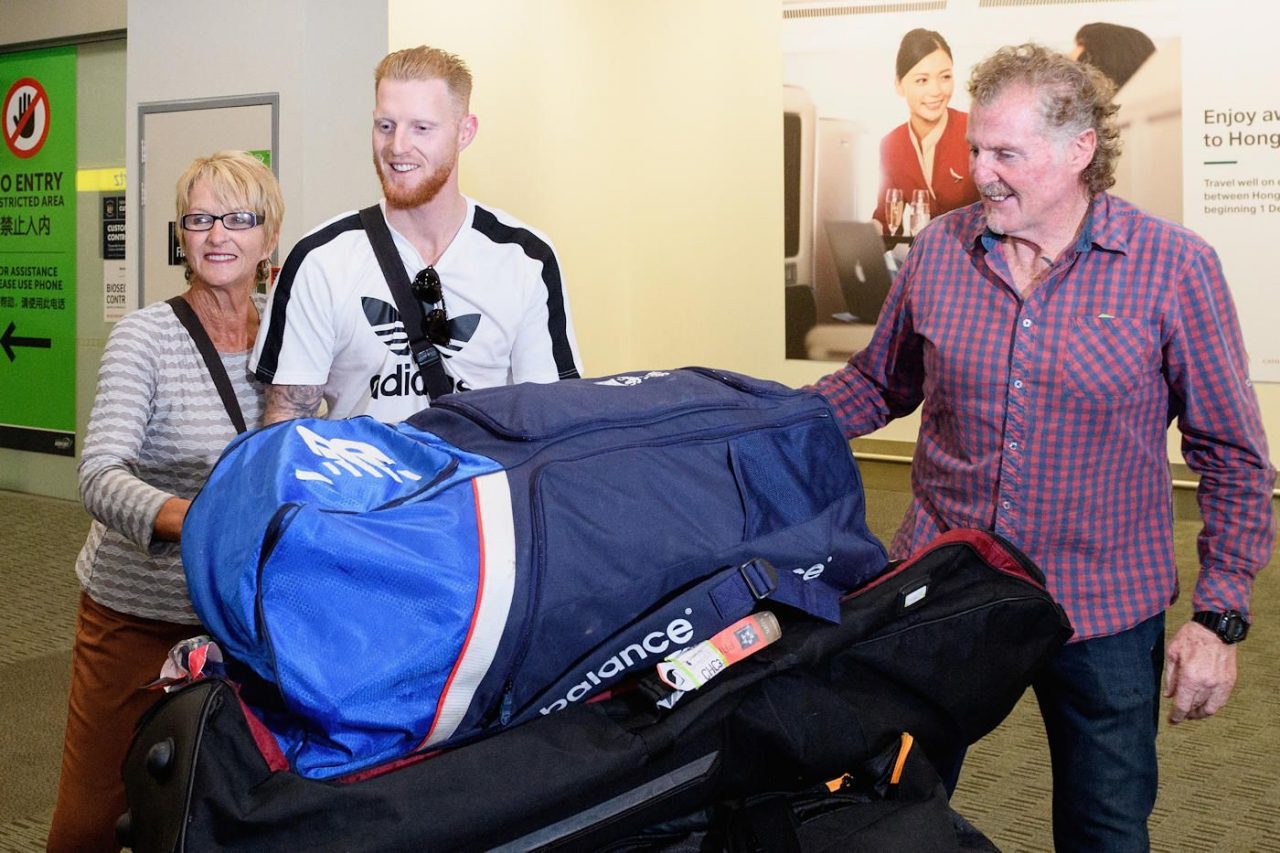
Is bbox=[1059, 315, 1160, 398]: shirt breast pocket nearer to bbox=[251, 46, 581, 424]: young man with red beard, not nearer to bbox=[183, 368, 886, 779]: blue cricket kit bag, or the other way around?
bbox=[183, 368, 886, 779]: blue cricket kit bag

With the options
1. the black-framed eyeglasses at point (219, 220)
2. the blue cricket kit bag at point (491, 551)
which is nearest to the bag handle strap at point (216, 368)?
the black-framed eyeglasses at point (219, 220)

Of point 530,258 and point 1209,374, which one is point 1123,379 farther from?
point 530,258

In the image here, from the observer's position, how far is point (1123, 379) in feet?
5.63

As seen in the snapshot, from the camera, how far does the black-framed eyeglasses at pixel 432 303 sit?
194 cm

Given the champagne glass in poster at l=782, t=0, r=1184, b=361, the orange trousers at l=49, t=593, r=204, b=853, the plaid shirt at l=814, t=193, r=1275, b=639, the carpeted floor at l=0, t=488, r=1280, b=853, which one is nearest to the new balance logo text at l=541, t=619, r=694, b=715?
the plaid shirt at l=814, t=193, r=1275, b=639

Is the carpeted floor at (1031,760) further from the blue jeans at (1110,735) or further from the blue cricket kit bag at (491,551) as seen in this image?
the blue cricket kit bag at (491,551)

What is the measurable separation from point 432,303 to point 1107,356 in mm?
944

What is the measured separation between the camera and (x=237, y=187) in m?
2.09

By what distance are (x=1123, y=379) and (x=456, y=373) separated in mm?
930

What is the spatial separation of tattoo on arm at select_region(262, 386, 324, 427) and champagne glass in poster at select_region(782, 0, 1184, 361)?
5.18 m

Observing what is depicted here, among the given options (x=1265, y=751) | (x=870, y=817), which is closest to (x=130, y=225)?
(x=1265, y=751)

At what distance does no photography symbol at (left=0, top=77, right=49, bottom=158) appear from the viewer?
22.9ft

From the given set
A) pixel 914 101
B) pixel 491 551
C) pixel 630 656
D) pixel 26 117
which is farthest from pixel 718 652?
pixel 26 117

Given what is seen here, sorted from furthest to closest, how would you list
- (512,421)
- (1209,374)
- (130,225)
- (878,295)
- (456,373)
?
(878,295)
(130,225)
(456,373)
(1209,374)
(512,421)
